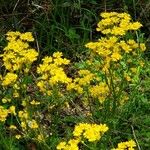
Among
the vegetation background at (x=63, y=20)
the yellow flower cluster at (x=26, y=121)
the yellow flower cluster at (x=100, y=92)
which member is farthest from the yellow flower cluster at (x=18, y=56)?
the vegetation background at (x=63, y=20)

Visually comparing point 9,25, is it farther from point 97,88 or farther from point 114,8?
point 97,88

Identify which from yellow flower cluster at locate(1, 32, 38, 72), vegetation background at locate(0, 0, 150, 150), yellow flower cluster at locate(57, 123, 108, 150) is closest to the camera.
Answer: yellow flower cluster at locate(57, 123, 108, 150)

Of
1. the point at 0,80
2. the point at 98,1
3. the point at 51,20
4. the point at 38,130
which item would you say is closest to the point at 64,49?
the point at 51,20

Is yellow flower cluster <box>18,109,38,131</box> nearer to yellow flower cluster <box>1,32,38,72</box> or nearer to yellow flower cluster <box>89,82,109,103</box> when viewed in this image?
yellow flower cluster <box>1,32,38,72</box>

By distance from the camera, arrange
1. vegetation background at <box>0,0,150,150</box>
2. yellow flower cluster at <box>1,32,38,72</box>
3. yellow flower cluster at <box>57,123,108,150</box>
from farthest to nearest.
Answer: vegetation background at <box>0,0,150,150</box>
yellow flower cluster at <box>1,32,38,72</box>
yellow flower cluster at <box>57,123,108,150</box>

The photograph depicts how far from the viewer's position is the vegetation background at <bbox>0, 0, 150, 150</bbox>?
4.48 meters

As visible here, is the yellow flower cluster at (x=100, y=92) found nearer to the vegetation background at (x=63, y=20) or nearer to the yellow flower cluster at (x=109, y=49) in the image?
the yellow flower cluster at (x=109, y=49)

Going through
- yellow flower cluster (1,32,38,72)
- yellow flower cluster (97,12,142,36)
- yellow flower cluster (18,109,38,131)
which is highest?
yellow flower cluster (97,12,142,36)

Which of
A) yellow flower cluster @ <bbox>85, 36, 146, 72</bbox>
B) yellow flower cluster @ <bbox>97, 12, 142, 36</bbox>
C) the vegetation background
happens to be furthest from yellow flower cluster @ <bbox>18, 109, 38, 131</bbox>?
the vegetation background

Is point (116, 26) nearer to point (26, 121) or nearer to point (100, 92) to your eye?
point (100, 92)

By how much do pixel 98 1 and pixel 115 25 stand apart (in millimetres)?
1530

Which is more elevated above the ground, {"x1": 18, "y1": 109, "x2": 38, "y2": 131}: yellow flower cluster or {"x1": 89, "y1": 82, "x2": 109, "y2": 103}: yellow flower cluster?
{"x1": 89, "y1": 82, "x2": 109, "y2": 103}: yellow flower cluster

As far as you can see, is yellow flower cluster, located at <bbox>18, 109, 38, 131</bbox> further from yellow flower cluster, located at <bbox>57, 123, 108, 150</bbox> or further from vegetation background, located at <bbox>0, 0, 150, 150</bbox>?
vegetation background, located at <bbox>0, 0, 150, 150</bbox>

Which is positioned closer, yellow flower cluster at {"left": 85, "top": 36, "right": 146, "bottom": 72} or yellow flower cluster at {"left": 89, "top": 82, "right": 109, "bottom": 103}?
yellow flower cluster at {"left": 85, "top": 36, "right": 146, "bottom": 72}
